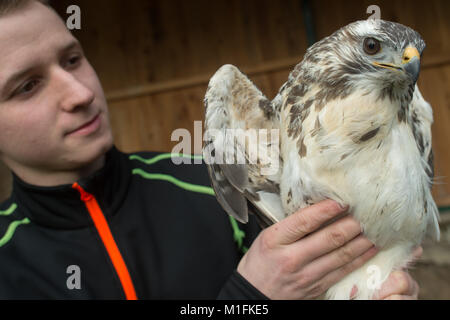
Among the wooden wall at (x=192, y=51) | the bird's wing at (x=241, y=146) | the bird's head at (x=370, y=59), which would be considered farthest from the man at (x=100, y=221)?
the wooden wall at (x=192, y=51)

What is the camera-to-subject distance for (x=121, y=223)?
1.78m

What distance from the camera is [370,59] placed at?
1.36 metres

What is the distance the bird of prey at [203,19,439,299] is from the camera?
136 cm

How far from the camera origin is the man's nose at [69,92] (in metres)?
1.50

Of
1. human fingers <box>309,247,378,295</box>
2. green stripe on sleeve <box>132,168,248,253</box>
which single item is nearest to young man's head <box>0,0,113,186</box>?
green stripe on sleeve <box>132,168,248,253</box>

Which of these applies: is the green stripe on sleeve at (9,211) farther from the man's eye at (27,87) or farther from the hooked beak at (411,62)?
the hooked beak at (411,62)

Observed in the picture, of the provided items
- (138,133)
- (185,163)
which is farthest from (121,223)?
(138,133)

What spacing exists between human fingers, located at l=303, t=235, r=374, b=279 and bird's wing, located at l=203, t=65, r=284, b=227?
1.00ft

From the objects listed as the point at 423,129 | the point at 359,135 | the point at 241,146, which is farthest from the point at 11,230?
the point at 423,129

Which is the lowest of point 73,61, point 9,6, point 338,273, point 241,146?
point 338,273

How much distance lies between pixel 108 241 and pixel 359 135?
3.63 ft

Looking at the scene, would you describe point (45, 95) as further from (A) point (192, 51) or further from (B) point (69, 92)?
(A) point (192, 51)

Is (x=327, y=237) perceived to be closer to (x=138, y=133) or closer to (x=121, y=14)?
(x=138, y=133)
